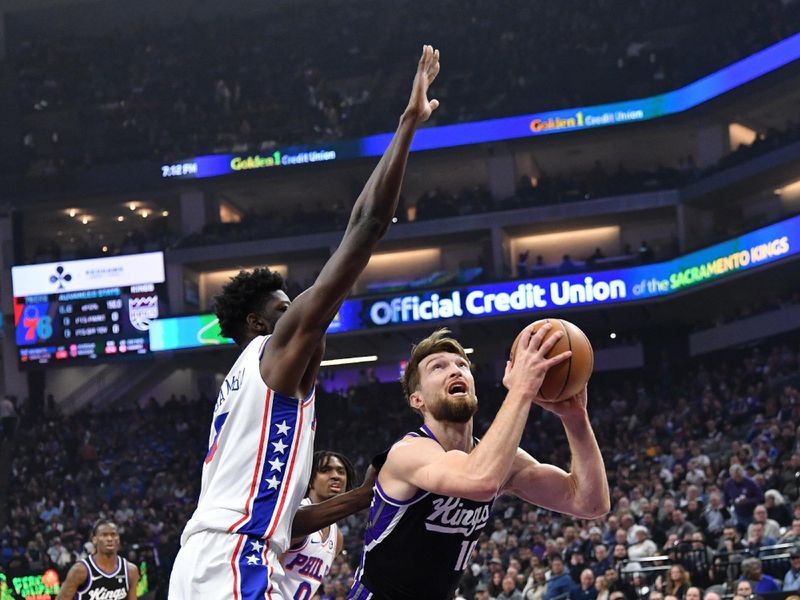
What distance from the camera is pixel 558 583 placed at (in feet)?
52.5

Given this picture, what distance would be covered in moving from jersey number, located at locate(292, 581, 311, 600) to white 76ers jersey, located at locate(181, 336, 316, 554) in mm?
1463

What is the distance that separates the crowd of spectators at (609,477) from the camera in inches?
610

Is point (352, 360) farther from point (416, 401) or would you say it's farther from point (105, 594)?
point (416, 401)

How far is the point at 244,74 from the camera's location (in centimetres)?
4075

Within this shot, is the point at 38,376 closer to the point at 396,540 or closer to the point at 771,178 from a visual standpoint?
the point at 771,178

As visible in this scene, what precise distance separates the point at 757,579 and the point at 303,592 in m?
9.58

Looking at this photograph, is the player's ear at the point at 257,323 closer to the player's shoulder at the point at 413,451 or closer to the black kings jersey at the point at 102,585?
the player's shoulder at the point at 413,451

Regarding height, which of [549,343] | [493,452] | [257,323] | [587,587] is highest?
[257,323]

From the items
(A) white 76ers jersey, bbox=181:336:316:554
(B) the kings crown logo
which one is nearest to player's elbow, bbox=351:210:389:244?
(A) white 76ers jersey, bbox=181:336:316:554

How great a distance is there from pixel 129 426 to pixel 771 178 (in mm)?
20184

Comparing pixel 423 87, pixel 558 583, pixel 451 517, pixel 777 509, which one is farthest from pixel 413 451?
pixel 777 509

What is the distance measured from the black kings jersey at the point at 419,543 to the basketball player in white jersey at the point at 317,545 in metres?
0.78

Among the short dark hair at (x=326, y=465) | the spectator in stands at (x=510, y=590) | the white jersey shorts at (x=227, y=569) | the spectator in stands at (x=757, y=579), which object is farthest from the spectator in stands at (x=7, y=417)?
the white jersey shorts at (x=227, y=569)

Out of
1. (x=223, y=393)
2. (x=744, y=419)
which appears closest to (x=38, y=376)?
(x=744, y=419)
